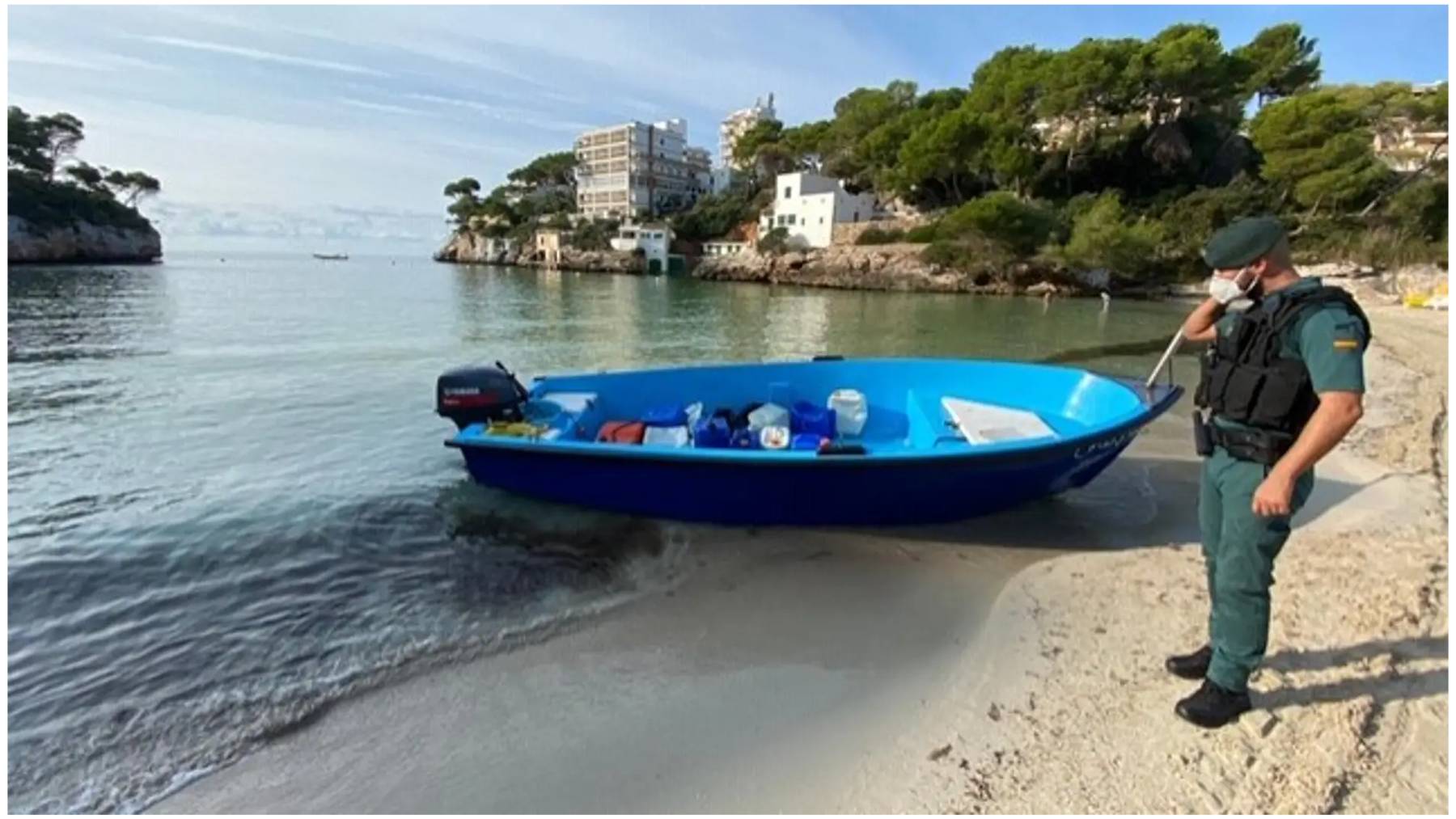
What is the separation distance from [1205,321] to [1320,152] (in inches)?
1812

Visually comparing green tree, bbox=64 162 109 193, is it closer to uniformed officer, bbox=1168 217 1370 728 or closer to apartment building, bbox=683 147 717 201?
apartment building, bbox=683 147 717 201

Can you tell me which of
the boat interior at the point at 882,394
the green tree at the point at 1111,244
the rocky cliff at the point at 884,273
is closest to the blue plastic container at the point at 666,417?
the boat interior at the point at 882,394

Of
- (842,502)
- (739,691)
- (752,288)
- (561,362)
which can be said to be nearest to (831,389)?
(842,502)

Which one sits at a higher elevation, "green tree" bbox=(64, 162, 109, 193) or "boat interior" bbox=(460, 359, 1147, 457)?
"green tree" bbox=(64, 162, 109, 193)

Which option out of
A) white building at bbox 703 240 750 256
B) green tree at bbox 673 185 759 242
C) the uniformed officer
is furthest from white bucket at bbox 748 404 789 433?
green tree at bbox 673 185 759 242

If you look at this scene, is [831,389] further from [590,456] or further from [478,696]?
[478,696]

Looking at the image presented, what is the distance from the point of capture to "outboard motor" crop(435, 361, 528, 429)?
5.70 metres

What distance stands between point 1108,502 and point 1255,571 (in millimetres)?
3700

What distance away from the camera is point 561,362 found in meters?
16.0

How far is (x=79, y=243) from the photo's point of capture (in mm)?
64375

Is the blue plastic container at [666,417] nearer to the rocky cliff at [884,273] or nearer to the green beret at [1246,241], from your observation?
the green beret at [1246,241]

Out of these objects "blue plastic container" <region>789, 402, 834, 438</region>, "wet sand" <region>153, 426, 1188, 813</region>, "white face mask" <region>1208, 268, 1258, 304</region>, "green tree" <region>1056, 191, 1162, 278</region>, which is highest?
"green tree" <region>1056, 191, 1162, 278</region>

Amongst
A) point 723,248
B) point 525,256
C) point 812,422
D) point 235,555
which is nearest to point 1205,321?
point 812,422

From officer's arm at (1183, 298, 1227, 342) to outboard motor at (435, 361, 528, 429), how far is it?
473cm
